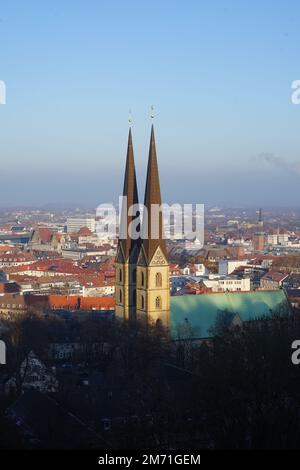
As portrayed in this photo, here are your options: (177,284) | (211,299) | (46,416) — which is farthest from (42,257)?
(46,416)

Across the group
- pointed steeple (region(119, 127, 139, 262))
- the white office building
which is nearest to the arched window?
pointed steeple (region(119, 127, 139, 262))

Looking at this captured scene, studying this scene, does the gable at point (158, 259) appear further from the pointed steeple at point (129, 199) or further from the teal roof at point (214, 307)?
the teal roof at point (214, 307)

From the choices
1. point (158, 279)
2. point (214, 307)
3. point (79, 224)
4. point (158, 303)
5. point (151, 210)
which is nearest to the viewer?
point (151, 210)

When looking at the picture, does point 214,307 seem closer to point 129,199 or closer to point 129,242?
point 129,242

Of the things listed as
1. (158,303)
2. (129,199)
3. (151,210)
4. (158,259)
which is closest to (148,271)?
(158,259)

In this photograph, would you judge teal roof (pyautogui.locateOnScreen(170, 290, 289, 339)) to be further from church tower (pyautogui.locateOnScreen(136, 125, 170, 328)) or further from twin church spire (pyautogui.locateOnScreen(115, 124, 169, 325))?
church tower (pyautogui.locateOnScreen(136, 125, 170, 328))
